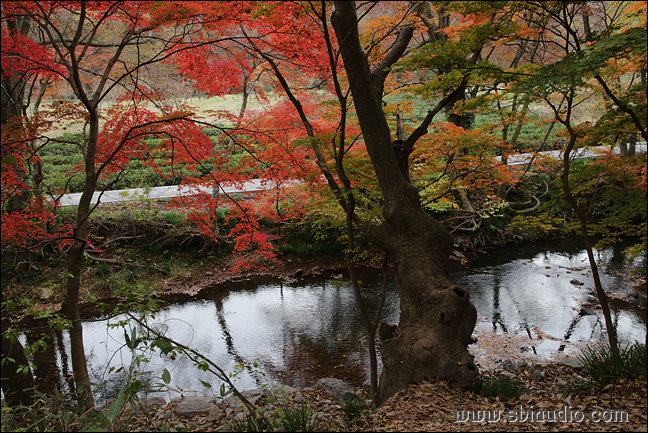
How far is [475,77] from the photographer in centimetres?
388

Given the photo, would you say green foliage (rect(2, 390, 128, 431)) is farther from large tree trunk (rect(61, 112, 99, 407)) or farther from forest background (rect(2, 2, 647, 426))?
large tree trunk (rect(61, 112, 99, 407))

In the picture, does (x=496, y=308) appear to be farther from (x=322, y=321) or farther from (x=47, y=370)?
(x=47, y=370)

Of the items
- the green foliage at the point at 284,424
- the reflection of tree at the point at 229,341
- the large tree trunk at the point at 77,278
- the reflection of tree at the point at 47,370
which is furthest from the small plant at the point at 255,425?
the reflection of tree at the point at 47,370

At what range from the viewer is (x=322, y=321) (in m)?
6.85

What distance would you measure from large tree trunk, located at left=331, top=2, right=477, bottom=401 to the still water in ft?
4.91

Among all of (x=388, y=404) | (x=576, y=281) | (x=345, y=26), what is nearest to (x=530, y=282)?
(x=576, y=281)

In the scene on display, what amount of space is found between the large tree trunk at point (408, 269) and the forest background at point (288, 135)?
0.05m

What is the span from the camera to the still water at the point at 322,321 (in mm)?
5352

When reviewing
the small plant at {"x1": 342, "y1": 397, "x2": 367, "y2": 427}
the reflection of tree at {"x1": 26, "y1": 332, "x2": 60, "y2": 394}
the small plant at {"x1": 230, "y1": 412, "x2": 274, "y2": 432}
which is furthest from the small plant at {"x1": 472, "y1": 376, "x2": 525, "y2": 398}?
the reflection of tree at {"x1": 26, "y1": 332, "x2": 60, "y2": 394}

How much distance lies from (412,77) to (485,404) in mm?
14179

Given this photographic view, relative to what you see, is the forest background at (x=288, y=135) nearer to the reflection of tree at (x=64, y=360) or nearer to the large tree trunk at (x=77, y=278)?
the large tree trunk at (x=77, y=278)

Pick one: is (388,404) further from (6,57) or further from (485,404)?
(6,57)

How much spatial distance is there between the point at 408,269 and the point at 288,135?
13.8ft

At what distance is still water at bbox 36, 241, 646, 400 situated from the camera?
5.35 m
